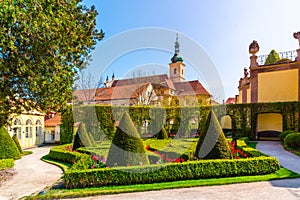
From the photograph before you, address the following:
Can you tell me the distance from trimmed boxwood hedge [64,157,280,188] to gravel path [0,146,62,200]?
5.59ft

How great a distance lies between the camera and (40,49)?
23.5ft

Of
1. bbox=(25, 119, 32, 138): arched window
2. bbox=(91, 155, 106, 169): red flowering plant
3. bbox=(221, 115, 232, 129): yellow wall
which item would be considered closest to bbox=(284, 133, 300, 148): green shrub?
bbox=(221, 115, 232, 129): yellow wall

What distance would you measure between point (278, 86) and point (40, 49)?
20.2 metres

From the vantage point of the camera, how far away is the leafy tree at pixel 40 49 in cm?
636

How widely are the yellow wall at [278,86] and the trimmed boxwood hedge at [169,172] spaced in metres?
13.9

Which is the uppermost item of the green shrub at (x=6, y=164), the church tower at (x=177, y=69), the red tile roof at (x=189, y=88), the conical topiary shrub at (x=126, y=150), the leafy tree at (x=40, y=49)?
the church tower at (x=177, y=69)

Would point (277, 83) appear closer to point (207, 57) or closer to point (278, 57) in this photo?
point (278, 57)

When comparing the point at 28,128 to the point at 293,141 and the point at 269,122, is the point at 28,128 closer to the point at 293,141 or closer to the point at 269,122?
the point at 293,141

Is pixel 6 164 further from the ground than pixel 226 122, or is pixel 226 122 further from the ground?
pixel 226 122

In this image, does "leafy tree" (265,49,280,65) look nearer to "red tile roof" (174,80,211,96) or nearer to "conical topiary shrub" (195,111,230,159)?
"conical topiary shrub" (195,111,230,159)

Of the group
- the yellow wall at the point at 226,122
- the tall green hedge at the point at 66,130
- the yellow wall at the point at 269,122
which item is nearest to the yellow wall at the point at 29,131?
the tall green hedge at the point at 66,130

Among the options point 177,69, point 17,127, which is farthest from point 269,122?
point 177,69

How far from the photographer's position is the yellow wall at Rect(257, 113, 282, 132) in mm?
19281

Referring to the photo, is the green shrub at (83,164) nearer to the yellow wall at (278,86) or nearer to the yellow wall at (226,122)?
the yellow wall at (226,122)
